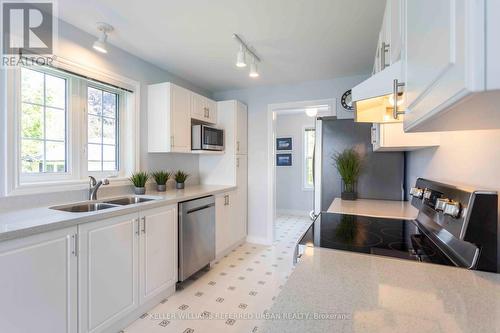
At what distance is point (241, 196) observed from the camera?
3.64 meters

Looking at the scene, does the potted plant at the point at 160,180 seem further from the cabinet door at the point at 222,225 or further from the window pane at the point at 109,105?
the window pane at the point at 109,105

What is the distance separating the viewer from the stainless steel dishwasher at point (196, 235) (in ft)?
7.73

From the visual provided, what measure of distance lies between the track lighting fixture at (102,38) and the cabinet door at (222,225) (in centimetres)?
182

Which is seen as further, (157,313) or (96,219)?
(157,313)

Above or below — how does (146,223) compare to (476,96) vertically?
below

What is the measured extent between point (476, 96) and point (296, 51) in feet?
7.82

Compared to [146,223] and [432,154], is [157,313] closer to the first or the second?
[146,223]

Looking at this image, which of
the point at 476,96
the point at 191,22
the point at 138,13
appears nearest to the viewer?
the point at 476,96

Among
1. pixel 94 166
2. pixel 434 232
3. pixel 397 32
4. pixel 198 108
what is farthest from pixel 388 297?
pixel 198 108

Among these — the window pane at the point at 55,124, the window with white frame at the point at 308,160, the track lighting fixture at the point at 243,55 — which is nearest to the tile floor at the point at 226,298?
the window pane at the point at 55,124

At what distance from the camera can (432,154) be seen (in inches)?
64.4

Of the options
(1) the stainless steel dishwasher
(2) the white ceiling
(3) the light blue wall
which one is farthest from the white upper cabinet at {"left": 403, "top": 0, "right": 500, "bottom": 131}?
(3) the light blue wall

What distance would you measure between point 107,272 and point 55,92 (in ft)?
4.84

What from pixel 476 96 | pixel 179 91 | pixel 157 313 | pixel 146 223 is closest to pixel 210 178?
pixel 179 91
